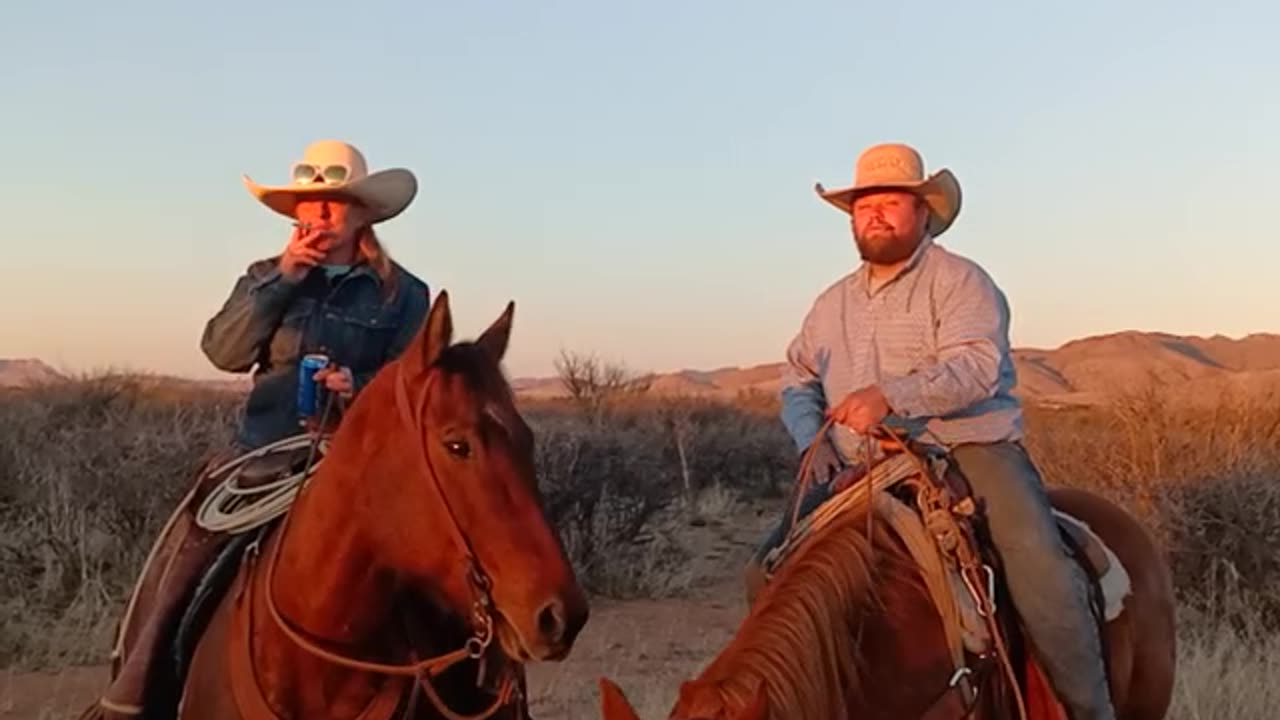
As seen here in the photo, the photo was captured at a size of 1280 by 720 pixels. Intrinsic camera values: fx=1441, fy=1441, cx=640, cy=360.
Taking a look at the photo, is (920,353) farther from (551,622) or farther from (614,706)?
(614,706)

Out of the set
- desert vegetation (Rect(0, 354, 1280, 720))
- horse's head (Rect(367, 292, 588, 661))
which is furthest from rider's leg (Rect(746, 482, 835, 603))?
desert vegetation (Rect(0, 354, 1280, 720))

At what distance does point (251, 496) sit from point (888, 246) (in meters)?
2.17

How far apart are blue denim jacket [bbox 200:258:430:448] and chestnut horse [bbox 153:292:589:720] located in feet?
2.38

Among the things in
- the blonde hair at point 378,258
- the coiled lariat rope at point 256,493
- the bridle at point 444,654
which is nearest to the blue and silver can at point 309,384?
the coiled lariat rope at point 256,493

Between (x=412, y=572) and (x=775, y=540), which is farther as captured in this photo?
(x=775, y=540)

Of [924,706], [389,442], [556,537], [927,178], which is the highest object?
[927,178]

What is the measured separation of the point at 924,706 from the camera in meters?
→ 3.89

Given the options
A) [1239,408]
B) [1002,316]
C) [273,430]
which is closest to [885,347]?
[1002,316]

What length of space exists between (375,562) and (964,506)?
5.83ft

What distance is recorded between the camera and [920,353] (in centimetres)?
463

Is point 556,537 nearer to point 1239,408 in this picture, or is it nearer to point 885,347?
point 885,347

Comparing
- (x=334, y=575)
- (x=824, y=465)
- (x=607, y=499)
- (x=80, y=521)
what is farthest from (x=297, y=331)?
(x=607, y=499)

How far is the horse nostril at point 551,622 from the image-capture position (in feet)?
10.8

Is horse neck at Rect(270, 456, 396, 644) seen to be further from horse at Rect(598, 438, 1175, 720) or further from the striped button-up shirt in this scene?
the striped button-up shirt
